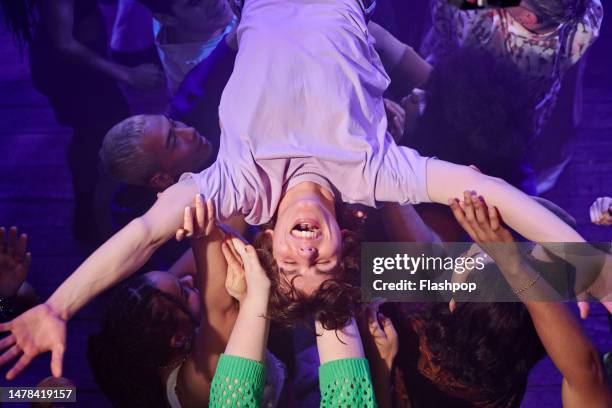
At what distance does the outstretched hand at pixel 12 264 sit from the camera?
2.06 metres

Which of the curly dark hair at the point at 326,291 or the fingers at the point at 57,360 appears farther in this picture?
the curly dark hair at the point at 326,291

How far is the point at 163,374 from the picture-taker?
6.77 feet

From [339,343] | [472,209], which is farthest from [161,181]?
[472,209]

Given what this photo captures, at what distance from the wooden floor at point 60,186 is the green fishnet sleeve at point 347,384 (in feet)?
1.88

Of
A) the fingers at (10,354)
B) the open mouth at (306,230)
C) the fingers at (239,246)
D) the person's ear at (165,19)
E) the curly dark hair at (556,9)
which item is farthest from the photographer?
the person's ear at (165,19)

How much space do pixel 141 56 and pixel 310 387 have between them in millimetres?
1312

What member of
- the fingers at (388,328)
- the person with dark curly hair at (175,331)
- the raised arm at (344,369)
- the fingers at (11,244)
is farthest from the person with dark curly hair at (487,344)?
the fingers at (11,244)

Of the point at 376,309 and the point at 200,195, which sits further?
the point at 376,309

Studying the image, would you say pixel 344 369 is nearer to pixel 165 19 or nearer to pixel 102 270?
pixel 102 270

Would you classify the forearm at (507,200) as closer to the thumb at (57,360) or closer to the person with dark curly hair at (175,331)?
the person with dark curly hair at (175,331)

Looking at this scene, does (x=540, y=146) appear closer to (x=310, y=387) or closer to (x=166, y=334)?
(x=310, y=387)

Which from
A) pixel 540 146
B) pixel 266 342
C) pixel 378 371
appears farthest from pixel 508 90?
pixel 266 342

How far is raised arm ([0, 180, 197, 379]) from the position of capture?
1.80 m

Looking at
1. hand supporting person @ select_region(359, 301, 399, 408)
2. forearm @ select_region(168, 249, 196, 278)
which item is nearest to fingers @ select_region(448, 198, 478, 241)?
hand supporting person @ select_region(359, 301, 399, 408)
